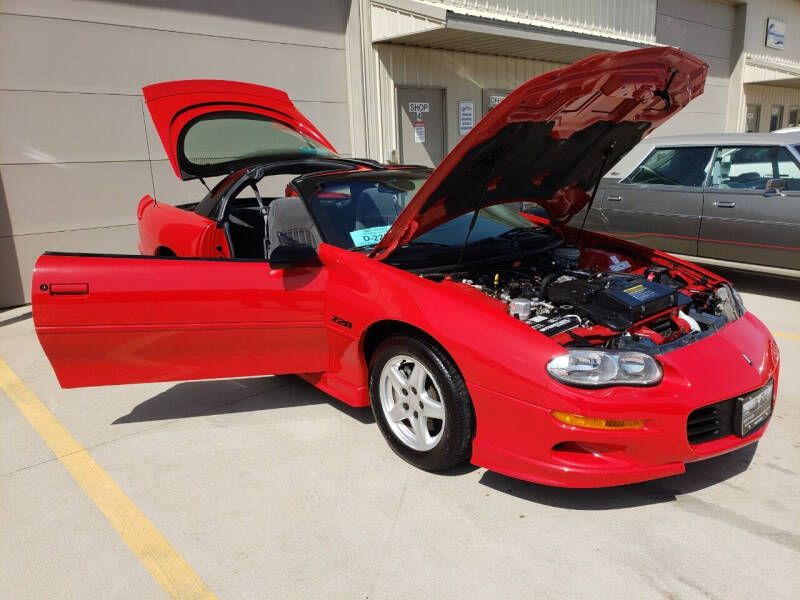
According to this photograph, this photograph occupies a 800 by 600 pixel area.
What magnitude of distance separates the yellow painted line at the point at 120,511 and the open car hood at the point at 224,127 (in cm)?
213

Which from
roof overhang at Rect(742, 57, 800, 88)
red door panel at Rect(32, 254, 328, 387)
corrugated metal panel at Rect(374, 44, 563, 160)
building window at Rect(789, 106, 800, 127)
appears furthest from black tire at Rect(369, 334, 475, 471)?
building window at Rect(789, 106, 800, 127)

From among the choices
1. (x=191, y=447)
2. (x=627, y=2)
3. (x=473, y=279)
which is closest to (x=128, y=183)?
(x=191, y=447)

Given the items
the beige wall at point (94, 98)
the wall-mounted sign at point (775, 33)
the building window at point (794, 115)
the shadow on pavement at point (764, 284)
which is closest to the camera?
the shadow on pavement at point (764, 284)

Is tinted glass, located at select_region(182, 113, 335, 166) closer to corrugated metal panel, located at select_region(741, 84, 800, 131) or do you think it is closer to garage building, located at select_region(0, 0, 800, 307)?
garage building, located at select_region(0, 0, 800, 307)

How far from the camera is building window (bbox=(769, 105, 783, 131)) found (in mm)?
19297

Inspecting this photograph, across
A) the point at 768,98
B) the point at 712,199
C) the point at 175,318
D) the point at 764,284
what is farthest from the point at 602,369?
the point at 768,98

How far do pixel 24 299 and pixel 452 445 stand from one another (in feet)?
20.0

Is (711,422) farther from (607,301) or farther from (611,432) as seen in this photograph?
(607,301)

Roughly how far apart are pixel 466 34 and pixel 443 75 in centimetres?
118

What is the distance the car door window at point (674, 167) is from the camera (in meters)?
6.34

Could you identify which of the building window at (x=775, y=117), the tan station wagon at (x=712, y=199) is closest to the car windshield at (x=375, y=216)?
the tan station wagon at (x=712, y=199)

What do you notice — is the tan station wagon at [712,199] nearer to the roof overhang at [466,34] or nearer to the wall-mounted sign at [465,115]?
the roof overhang at [466,34]

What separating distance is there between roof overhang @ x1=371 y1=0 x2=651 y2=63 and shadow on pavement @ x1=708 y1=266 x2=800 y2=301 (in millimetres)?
2959

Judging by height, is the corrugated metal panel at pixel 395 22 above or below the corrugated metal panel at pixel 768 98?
above
